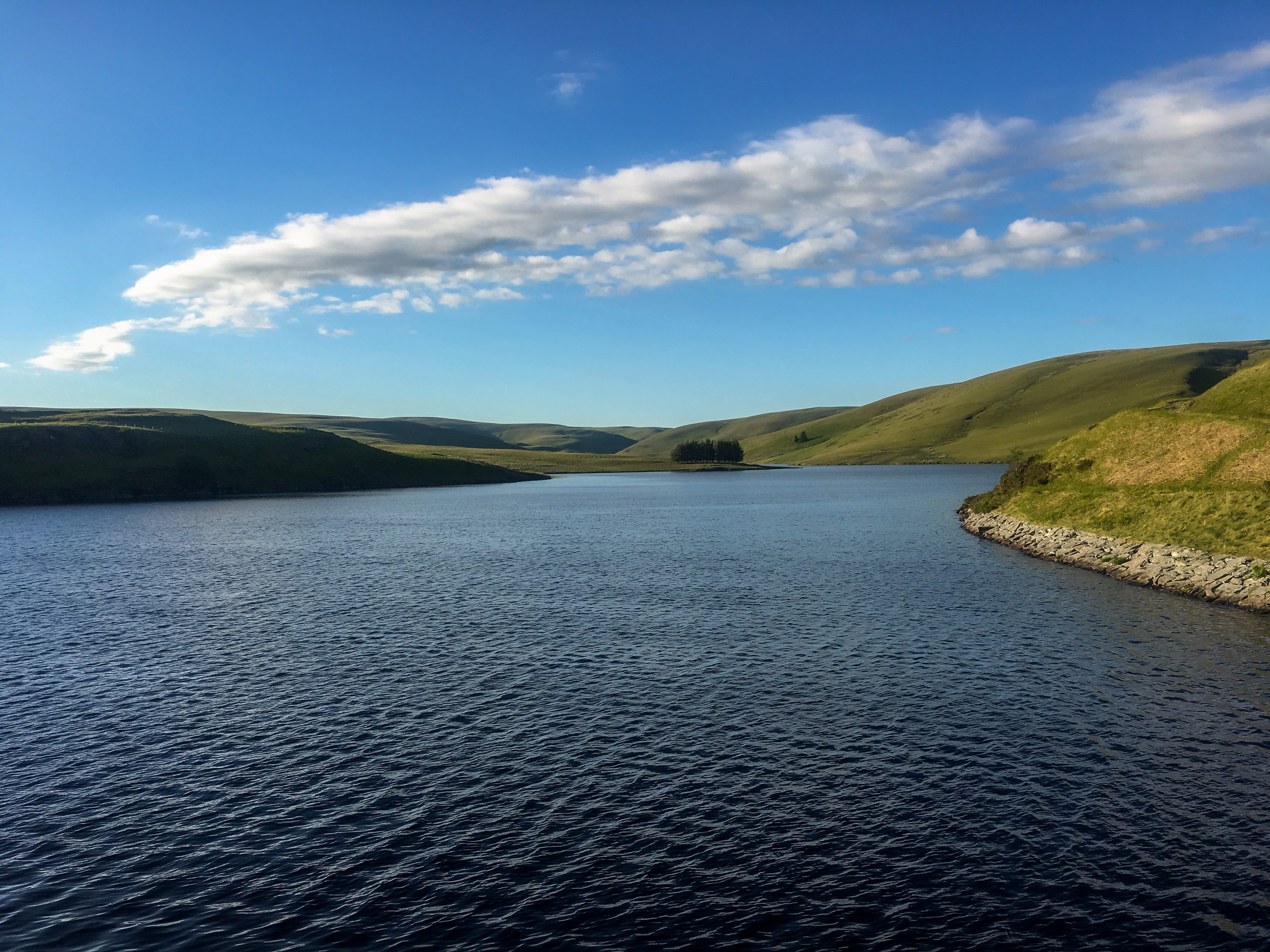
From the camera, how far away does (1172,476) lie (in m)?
73.8

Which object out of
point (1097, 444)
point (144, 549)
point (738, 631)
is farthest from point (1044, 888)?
point (144, 549)

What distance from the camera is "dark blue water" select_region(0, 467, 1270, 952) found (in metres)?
18.8

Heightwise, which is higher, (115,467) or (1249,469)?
(115,467)

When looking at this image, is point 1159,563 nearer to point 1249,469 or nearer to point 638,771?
point 1249,469

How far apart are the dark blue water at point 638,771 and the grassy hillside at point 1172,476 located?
38.4 ft

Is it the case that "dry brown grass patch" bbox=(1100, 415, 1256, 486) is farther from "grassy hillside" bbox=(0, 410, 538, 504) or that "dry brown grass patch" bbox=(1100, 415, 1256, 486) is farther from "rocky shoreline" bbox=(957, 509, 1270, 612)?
"grassy hillside" bbox=(0, 410, 538, 504)

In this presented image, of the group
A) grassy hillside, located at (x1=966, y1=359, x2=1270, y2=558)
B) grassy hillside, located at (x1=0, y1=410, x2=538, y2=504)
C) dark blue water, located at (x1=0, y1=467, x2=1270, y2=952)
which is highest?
grassy hillside, located at (x1=0, y1=410, x2=538, y2=504)

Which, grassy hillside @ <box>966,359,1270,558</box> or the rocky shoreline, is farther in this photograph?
grassy hillside @ <box>966,359,1270,558</box>

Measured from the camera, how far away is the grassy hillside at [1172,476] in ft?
203

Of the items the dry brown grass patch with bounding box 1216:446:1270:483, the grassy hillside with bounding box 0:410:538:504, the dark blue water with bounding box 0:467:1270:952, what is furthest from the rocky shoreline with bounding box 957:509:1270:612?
the grassy hillside with bounding box 0:410:538:504

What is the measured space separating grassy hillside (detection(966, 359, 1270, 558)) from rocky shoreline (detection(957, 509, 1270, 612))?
5.37ft

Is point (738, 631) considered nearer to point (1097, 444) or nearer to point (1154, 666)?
point (1154, 666)

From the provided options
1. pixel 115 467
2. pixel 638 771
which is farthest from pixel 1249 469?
pixel 115 467

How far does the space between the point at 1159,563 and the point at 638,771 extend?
167 feet
